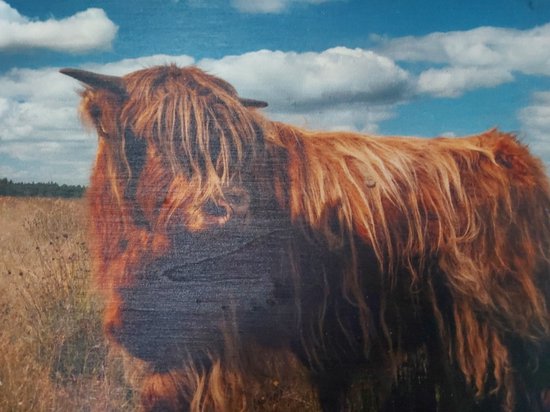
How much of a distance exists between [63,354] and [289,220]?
931 mm

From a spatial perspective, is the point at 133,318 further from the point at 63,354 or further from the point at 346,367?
the point at 346,367

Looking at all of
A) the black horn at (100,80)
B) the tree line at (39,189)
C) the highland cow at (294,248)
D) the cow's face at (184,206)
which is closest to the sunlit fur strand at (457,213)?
the highland cow at (294,248)

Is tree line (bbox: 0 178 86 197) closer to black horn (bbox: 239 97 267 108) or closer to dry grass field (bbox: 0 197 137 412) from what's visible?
dry grass field (bbox: 0 197 137 412)

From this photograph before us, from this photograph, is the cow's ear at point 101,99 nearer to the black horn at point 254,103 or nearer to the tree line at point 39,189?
the tree line at point 39,189

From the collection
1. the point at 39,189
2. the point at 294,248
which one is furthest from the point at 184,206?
the point at 39,189

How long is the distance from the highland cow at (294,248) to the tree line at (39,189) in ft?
0.27

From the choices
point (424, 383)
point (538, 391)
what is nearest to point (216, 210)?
point (424, 383)

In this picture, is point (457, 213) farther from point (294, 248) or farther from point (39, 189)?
point (39, 189)

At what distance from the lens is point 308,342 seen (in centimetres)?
223

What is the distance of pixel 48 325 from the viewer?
234 cm

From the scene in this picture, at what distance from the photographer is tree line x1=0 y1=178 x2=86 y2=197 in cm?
218

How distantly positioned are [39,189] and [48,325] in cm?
47

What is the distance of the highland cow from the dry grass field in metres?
0.12

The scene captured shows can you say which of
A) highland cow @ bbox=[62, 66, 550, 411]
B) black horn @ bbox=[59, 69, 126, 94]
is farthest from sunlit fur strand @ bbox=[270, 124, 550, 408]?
black horn @ bbox=[59, 69, 126, 94]
